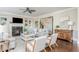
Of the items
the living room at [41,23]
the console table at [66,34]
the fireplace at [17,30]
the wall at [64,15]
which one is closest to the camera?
the living room at [41,23]

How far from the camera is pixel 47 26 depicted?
5148 millimetres

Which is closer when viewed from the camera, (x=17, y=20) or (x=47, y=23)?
(x=17, y=20)

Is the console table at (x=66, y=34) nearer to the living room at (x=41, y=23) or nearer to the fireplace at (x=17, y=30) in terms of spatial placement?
the living room at (x=41, y=23)

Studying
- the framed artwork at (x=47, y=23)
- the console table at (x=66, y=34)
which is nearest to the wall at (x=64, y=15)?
the framed artwork at (x=47, y=23)

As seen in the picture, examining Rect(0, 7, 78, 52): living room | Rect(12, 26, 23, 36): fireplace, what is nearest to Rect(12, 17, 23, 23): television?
Rect(0, 7, 78, 52): living room

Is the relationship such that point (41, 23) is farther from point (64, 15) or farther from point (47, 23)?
point (64, 15)

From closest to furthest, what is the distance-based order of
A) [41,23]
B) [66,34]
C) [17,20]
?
1. [17,20]
2. [41,23]
3. [66,34]

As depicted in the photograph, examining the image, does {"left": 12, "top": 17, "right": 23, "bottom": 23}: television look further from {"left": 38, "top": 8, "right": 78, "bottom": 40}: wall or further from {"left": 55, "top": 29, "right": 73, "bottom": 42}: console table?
{"left": 55, "top": 29, "right": 73, "bottom": 42}: console table

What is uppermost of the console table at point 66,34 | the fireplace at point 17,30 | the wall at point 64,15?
the wall at point 64,15

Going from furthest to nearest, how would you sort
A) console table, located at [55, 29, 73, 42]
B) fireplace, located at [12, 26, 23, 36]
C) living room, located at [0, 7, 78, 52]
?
console table, located at [55, 29, 73, 42]
fireplace, located at [12, 26, 23, 36]
living room, located at [0, 7, 78, 52]

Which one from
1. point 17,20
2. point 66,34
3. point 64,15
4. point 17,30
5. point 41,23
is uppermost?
point 64,15

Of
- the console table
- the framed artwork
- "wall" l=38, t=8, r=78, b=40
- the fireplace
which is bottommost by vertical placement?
the console table

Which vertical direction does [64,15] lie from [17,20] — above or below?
above

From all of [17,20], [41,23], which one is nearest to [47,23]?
[41,23]
